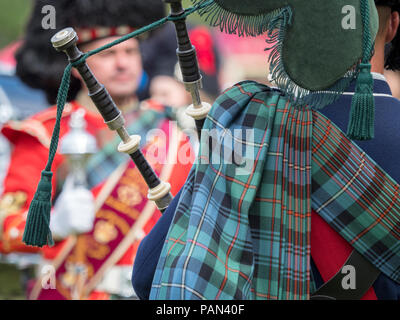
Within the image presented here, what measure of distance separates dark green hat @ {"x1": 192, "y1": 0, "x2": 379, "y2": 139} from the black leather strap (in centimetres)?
31

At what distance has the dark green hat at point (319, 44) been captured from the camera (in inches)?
59.7

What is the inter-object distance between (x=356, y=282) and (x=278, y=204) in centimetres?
27

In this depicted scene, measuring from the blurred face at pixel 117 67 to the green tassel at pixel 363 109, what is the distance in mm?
2209

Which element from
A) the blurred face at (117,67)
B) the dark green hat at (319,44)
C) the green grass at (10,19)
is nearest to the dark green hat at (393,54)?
the dark green hat at (319,44)

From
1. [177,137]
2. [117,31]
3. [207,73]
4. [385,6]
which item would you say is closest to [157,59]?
[207,73]

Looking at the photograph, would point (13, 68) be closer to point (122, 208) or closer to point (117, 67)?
point (117, 67)

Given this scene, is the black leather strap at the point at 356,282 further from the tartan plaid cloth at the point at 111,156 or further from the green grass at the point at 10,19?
the green grass at the point at 10,19

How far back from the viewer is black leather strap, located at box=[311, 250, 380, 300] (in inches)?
62.0

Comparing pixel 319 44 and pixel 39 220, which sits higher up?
pixel 319 44

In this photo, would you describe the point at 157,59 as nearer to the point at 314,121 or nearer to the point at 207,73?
the point at 207,73

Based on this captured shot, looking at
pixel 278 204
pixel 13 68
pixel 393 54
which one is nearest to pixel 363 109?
pixel 278 204

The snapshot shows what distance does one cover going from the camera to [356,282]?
1.58m

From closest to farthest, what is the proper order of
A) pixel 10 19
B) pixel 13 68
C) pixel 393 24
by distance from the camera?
pixel 393 24 → pixel 13 68 → pixel 10 19

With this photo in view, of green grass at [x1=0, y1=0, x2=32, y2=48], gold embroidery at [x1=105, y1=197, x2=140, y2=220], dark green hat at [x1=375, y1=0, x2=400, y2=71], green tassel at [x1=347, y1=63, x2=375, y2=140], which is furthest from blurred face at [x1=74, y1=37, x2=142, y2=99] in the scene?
green grass at [x1=0, y1=0, x2=32, y2=48]
